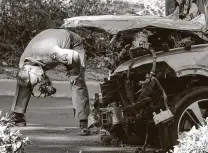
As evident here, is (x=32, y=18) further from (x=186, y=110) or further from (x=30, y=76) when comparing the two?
(x=186, y=110)

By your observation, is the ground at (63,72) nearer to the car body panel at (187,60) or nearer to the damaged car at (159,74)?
the damaged car at (159,74)

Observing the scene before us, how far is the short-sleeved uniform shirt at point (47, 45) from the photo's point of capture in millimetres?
8391

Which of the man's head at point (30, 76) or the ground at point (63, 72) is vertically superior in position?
the man's head at point (30, 76)

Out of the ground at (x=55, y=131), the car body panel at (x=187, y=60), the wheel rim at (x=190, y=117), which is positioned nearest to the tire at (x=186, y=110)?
the wheel rim at (x=190, y=117)

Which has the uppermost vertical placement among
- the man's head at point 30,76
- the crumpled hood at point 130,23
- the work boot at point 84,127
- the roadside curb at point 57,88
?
the crumpled hood at point 130,23

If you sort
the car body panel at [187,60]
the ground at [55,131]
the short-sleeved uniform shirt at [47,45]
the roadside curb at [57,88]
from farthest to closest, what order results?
the roadside curb at [57,88]
the ground at [55,131]
the short-sleeved uniform shirt at [47,45]
the car body panel at [187,60]

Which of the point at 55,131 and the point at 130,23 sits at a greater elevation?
the point at 130,23

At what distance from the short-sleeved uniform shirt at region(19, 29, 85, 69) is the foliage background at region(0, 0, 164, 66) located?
8.17 metres

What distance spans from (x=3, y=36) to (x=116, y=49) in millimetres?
9513

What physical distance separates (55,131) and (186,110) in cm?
337

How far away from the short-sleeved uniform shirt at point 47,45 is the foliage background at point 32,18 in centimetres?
817

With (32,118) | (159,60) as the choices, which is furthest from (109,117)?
(32,118)

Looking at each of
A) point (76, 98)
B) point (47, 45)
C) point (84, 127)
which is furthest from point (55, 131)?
point (47, 45)

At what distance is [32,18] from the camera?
17.8m
